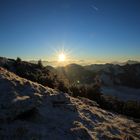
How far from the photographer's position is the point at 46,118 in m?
11.4

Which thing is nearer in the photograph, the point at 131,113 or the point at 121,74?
the point at 131,113

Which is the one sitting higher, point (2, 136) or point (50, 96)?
point (50, 96)

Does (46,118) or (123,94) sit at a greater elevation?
(46,118)

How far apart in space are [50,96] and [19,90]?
194cm

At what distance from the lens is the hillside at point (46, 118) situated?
1000 cm

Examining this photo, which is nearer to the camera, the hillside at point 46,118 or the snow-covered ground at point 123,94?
the hillside at point 46,118

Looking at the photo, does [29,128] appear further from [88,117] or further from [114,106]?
[114,106]

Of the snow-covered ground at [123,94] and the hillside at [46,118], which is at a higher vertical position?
the hillside at [46,118]

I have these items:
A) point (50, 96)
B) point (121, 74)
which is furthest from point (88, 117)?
point (121, 74)

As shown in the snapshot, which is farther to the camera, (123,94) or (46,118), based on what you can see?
(123,94)

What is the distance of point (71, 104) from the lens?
14.1m

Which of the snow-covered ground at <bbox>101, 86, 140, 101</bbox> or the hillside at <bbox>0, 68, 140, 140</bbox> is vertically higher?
the hillside at <bbox>0, 68, 140, 140</bbox>

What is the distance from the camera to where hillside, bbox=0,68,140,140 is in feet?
32.8

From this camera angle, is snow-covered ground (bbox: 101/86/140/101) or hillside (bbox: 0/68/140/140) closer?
hillside (bbox: 0/68/140/140)
